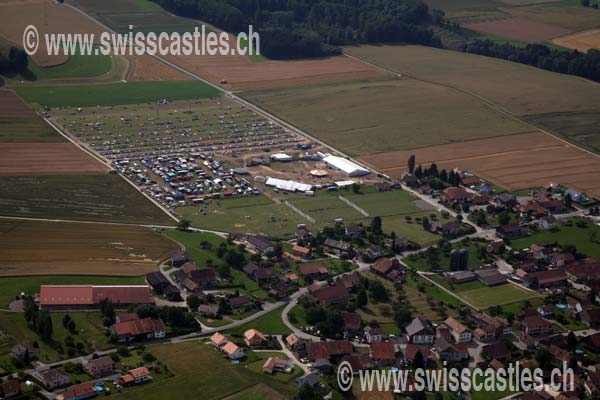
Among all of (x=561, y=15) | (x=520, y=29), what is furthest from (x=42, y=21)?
(x=561, y=15)

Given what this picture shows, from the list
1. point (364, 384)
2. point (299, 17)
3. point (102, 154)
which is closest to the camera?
point (364, 384)

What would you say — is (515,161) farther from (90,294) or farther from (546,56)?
(90,294)

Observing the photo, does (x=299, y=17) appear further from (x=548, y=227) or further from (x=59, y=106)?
(x=548, y=227)

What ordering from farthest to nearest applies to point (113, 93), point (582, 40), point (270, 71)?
point (582, 40)
point (270, 71)
point (113, 93)

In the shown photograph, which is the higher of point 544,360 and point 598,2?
point 598,2

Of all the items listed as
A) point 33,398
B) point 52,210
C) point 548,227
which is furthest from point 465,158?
point 33,398

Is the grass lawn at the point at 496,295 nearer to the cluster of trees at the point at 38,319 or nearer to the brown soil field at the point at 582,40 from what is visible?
the cluster of trees at the point at 38,319
